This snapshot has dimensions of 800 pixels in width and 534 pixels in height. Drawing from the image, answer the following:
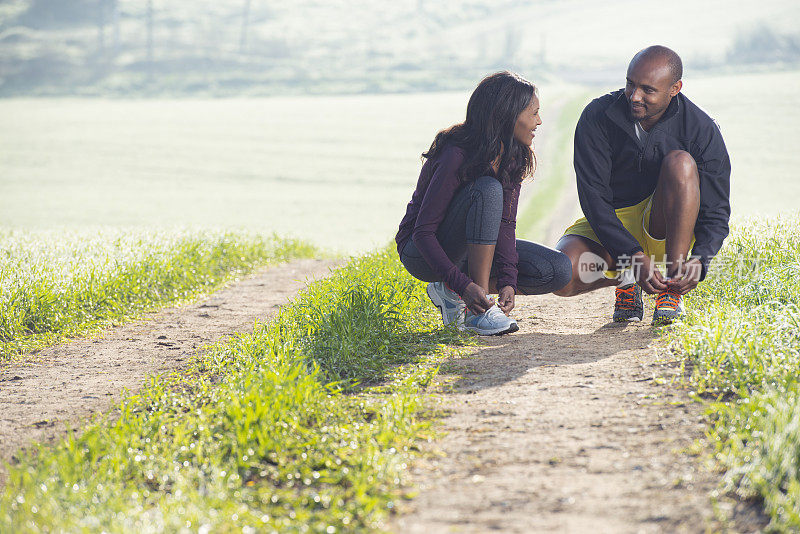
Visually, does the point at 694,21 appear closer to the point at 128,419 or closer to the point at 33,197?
the point at 33,197

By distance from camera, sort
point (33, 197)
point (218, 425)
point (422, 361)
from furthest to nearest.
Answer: point (33, 197) < point (422, 361) < point (218, 425)

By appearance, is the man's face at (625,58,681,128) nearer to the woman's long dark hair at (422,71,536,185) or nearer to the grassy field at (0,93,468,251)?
the woman's long dark hair at (422,71,536,185)

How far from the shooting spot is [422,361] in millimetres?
3297

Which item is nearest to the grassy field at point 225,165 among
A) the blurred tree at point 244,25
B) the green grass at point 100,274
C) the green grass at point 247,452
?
the green grass at point 100,274

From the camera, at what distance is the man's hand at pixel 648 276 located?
3.62 m

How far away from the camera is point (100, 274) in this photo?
5156mm

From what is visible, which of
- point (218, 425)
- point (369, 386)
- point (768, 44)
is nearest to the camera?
point (218, 425)

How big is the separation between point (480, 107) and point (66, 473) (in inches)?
95.2

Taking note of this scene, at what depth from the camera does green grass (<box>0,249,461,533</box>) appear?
1.86 m

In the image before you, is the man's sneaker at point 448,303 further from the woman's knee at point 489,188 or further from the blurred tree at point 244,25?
the blurred tree at point 244,25

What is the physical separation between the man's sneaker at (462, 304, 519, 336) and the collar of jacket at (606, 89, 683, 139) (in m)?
1.19

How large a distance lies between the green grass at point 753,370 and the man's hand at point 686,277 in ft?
0.50

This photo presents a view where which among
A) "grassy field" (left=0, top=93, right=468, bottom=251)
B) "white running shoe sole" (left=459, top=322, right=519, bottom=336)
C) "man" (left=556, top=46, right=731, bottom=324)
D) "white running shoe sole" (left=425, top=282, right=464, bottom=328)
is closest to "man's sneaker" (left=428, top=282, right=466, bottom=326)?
"white running shoe sole" (left=425, top=282, right=464, bottom=328)

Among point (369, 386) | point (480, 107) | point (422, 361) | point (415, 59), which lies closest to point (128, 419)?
point (369, 386)
